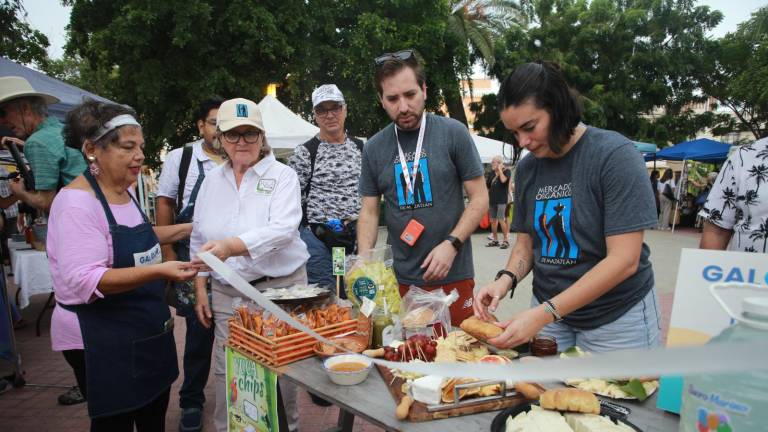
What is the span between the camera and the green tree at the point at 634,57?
72.1 feet

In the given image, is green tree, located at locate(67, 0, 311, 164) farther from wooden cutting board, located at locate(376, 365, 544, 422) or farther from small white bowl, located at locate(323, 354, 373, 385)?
wooden cutting board, located at locate(376, 365, 544, 422)

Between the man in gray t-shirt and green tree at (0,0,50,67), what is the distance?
1338cm

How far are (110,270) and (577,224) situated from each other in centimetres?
189

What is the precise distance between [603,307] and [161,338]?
195 centimetres

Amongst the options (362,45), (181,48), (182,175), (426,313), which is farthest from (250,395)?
(362,45)

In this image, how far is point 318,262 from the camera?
3.74m

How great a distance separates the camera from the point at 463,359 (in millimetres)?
1714

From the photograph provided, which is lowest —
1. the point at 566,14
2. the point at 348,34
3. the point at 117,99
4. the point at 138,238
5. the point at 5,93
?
the point at 138,238

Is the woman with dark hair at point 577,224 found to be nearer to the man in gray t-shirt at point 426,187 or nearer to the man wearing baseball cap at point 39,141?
the man in gray t-shirt at point 426,187

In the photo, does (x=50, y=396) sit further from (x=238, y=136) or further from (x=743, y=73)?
(x=743, y=73)

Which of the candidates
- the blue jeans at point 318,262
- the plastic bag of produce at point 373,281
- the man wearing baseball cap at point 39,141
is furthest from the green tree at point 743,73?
the man wearing baseball cap at point 39,141

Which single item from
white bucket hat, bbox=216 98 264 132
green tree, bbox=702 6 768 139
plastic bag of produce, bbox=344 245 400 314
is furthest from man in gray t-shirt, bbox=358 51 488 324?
green tree, bbox=702 6 768 139

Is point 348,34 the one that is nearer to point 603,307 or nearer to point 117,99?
point 117,99

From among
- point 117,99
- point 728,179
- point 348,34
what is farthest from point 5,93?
point 348,34
